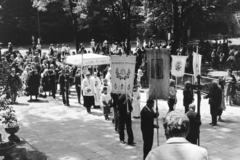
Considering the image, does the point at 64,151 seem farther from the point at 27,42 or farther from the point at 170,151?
the point at 27,42

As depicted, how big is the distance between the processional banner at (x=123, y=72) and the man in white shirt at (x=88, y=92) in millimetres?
4527

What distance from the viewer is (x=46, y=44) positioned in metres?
49.8

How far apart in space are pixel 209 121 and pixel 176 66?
322 centimetres

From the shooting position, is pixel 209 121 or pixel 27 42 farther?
pixel 27 42

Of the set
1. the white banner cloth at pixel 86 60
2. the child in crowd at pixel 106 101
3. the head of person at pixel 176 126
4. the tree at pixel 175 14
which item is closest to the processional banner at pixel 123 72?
the child in crowd at pixel 106 101

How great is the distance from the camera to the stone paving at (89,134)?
9914mm

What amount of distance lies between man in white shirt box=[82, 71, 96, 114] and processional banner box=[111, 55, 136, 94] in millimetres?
4527

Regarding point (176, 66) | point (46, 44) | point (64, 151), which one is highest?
point (46, 44)

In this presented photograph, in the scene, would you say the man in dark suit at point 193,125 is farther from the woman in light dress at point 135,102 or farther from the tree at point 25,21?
the tree at point 25,21

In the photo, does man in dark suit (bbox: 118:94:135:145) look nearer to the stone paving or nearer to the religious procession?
the religious procession

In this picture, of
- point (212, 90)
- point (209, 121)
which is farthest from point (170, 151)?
point (209, 121)

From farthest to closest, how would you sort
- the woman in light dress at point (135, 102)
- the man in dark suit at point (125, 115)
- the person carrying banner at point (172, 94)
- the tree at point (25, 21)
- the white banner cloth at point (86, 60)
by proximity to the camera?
the tree at point (25, 21), the white banner cloth at point (86, 60), the woman in light dress at point (135, 102), the person carrying banner at point (172, 94), the man in dark suit at point (125, 115)

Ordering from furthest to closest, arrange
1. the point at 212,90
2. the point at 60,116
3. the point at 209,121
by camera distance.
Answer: the point at 60,116 → the point at 209,121 → the point at 212,90

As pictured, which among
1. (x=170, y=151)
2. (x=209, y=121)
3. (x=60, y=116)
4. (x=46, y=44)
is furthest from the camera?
(x=46, y=44)
